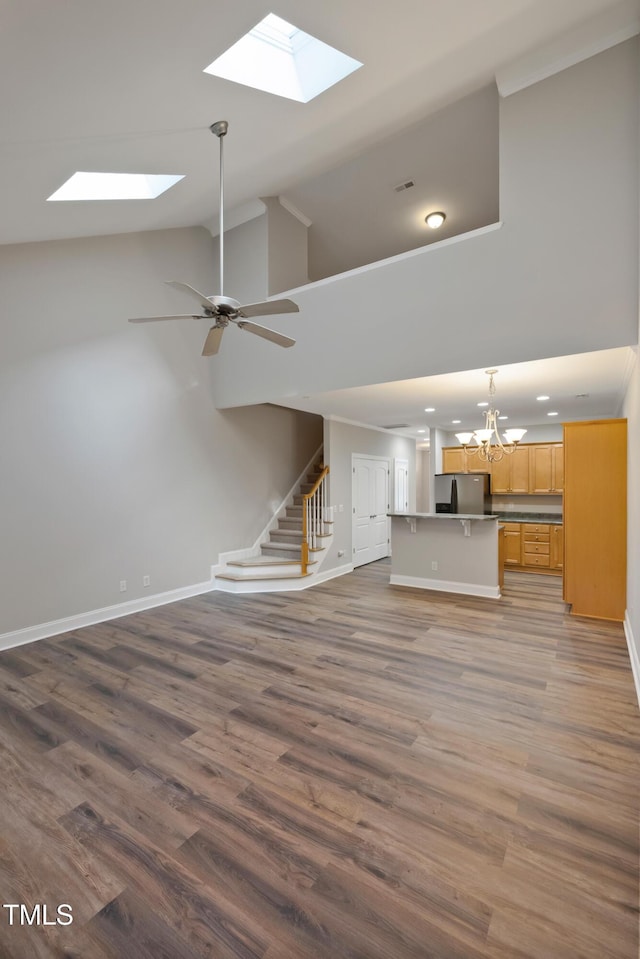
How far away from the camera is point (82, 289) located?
4715mm

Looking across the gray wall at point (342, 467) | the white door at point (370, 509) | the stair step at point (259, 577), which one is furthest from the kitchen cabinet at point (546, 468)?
the stair step at point (259, 577)

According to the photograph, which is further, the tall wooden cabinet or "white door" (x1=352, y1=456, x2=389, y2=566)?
"white door" (x1=352, y1=456, x2=389, y2=566)

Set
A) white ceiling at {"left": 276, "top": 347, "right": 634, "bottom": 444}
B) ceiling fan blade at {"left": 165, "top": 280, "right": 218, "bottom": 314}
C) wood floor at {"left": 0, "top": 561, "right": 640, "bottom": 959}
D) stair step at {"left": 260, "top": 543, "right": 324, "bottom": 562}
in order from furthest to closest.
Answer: stair step at {"left": 260, "top": 543, "right": 324, "bottom": 562} → white ceiling at {"left": 276, "top": 347, "right": 634, "bottom": 444} → ceiling fan blade at {"left": 165, "top": 280, "right": 218, "bottom": 314} → wood floor at {"left": 0, "top": 561, "right": 640, "bottom": 959}

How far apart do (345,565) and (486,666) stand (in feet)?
12.8

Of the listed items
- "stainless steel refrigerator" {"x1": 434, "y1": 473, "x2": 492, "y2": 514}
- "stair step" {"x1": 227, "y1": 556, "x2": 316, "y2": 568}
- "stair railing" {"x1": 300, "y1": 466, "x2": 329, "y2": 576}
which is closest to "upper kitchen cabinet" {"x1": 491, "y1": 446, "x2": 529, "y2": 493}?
"stainless steel refrigerator" {"x1": 434, "y1": 473, "x2": 492, "y2": 514}

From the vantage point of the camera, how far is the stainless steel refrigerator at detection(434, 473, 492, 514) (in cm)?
762

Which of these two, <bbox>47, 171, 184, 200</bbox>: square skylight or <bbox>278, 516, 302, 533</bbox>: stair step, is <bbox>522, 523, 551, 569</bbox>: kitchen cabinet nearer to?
<bbox>278, 516, 302, 533</bbox>: stair step

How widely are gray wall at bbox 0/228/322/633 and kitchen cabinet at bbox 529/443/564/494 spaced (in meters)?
5.19

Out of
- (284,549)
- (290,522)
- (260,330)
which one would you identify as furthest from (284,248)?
(284,549)

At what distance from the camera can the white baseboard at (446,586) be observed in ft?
19.4

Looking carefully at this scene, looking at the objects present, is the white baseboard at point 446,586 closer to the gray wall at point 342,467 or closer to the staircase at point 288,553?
the gray wall at point 342,467

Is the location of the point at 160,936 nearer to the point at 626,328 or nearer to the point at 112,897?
the point at 112,897

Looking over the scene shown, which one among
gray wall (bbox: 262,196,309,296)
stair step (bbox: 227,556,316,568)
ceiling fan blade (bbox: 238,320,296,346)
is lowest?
stair step (bbox: 227,556,316,568)

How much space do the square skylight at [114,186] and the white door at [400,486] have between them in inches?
250
